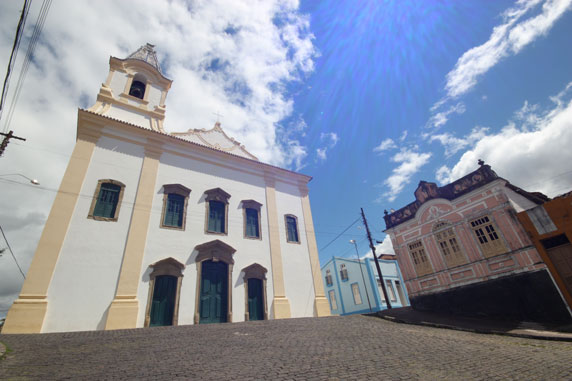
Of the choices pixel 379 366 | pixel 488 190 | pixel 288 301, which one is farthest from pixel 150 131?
pixel 488 190

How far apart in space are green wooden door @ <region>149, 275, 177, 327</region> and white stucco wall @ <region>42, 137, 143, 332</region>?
1.48m

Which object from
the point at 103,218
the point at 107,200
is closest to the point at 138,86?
the point at 107,200

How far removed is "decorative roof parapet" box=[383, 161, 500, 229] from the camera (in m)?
12.6

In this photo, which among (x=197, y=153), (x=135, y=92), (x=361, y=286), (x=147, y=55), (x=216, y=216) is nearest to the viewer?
(x=216, y=216)

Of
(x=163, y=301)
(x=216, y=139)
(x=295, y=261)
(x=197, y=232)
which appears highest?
(x=216, y=139)

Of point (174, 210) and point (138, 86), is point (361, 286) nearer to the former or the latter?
point (174, 210)

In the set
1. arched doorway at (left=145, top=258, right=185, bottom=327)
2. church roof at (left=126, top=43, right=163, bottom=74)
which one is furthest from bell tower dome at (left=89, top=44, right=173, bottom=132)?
arched doorway at (left=145, top=258, right=185, bottom=327)

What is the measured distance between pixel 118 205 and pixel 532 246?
17666 mm

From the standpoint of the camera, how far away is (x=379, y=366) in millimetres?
4703

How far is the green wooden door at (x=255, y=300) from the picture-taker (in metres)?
11.7

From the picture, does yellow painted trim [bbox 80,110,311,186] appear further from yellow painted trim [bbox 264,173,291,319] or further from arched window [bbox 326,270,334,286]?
arched window [bbox 326,270,334,286]

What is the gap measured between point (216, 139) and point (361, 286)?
2173 centimetres

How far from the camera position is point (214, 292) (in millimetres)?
11195

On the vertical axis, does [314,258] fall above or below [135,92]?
below
